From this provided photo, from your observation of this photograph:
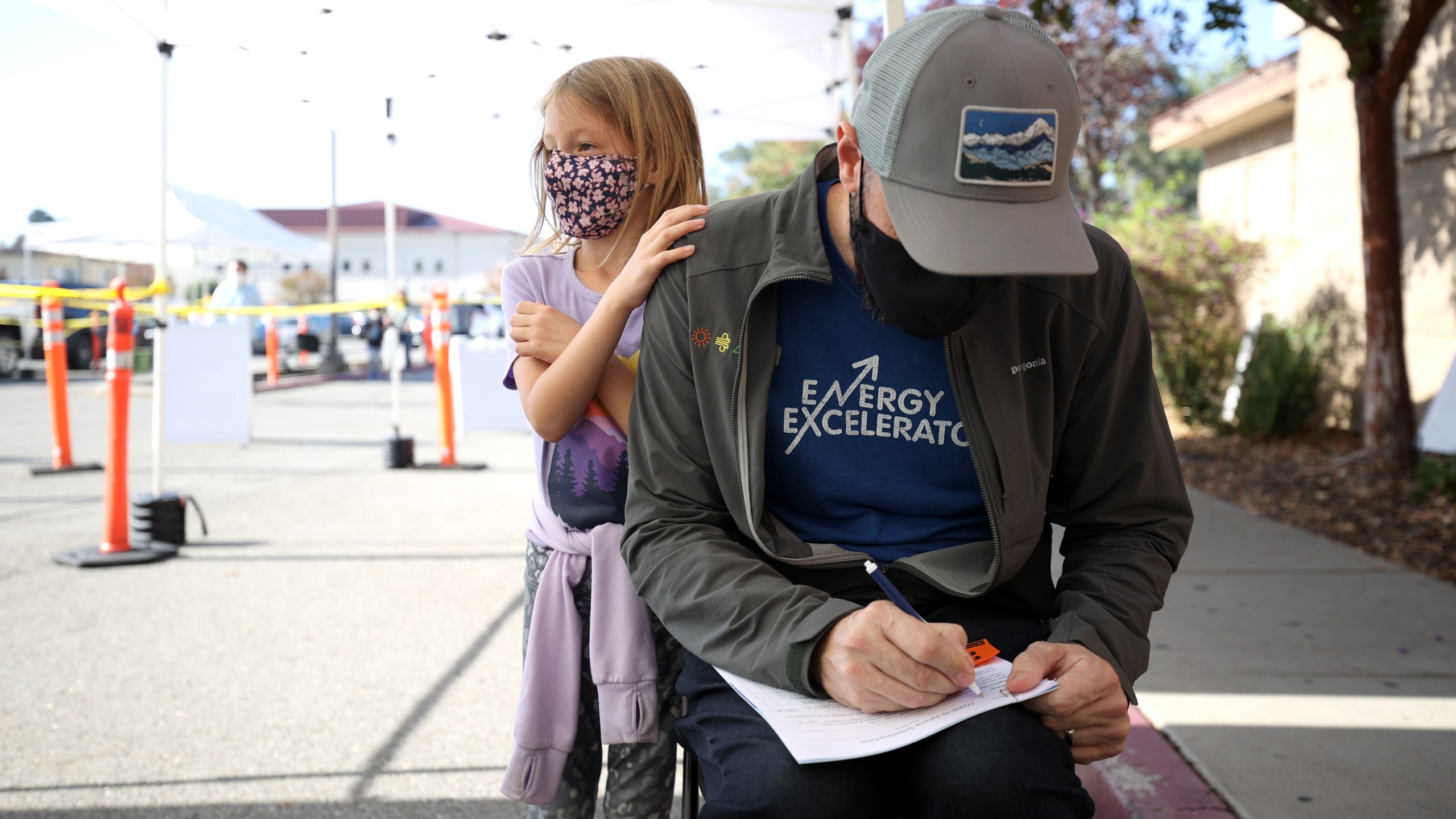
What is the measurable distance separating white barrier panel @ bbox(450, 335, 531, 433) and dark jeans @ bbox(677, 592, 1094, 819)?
22.9 ft

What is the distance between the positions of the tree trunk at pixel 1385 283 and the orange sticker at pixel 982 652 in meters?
7.29

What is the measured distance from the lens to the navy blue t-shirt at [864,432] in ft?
5.61

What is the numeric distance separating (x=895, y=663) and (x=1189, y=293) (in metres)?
11.4

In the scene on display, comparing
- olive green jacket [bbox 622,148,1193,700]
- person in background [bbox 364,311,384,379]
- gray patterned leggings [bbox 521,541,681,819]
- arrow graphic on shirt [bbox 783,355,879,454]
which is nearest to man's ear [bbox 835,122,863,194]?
olive green jacket [bbox 622,148,1193,700]

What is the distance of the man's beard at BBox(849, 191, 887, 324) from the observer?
164 centimetres

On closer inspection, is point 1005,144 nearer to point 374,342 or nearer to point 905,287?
point 905,287

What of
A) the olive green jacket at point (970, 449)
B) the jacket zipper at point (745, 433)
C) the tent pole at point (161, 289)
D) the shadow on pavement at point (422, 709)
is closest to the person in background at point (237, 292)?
the tent pole at point (161, 289)

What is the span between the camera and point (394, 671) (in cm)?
392

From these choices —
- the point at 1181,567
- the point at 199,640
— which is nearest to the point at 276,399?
the point at 199,640

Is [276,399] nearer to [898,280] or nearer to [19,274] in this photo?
[19,274]

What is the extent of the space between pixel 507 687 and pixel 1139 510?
2627 mm

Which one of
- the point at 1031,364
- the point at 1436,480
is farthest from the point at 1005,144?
the point at 1436,480

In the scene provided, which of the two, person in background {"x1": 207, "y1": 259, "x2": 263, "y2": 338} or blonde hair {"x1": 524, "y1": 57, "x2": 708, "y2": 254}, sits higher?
person in background {"x1": 207, "y1": 259, "x2": 263, "y2": 338}

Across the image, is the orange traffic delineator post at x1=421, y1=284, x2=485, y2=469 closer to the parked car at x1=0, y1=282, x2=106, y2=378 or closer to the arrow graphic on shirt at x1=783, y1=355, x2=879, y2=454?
the arrow graphic on shirt at x1=783, y1=355, x2=879, y2=454
